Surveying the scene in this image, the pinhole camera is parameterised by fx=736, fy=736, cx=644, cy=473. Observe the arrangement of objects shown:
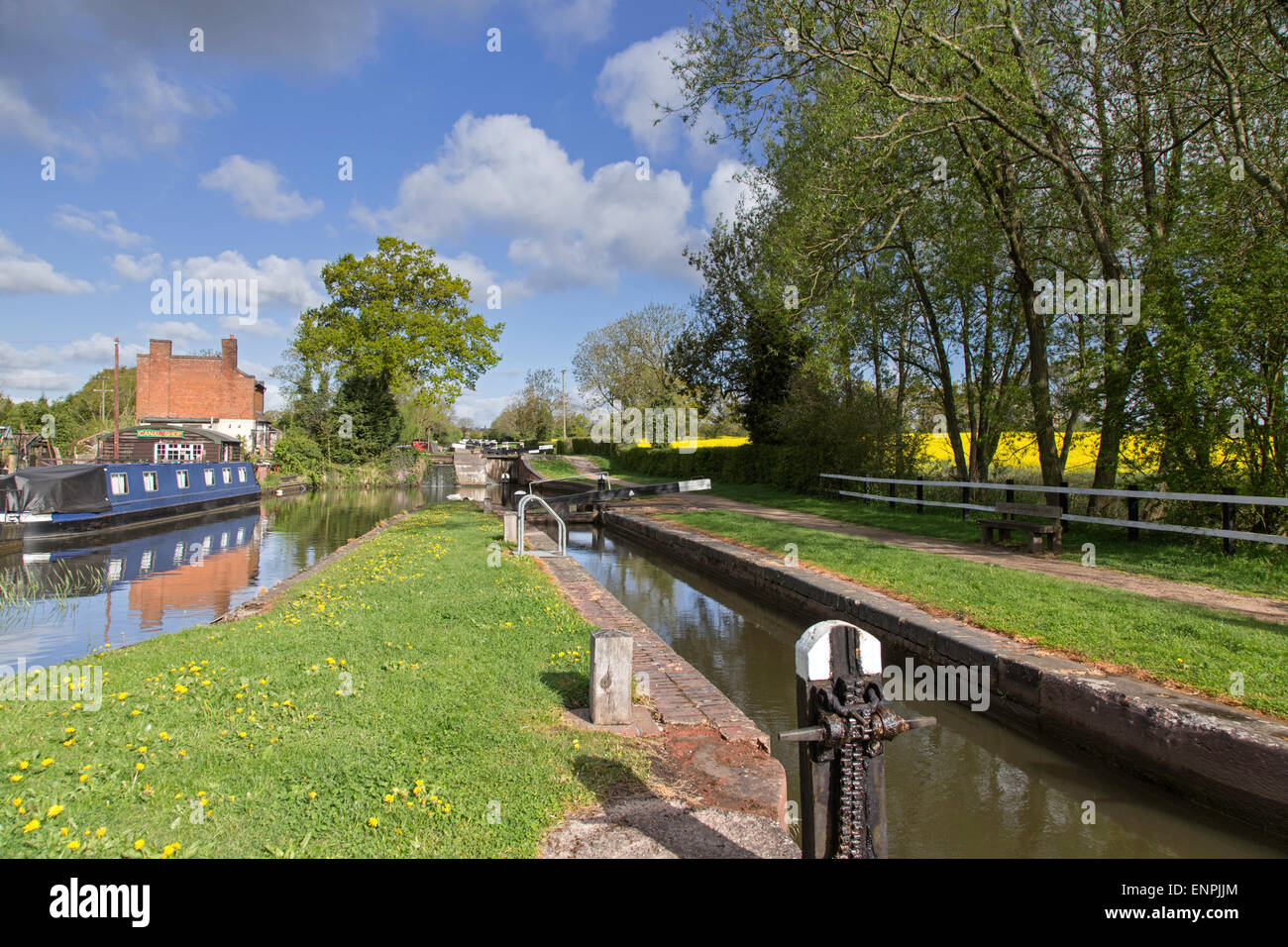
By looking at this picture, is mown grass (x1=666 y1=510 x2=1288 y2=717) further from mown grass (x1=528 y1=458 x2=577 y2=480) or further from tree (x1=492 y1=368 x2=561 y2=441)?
tree (x1=492 y1=368 x2=561 y2=441)

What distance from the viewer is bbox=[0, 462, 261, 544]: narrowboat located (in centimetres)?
1728

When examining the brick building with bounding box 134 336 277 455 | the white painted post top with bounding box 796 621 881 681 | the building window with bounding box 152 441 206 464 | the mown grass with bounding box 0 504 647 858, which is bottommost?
the mown grass with bounding box 0 504 647 858

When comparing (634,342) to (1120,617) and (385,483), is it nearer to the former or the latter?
(385,483)

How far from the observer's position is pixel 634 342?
46688 millimetres

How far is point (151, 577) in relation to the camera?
13227mm

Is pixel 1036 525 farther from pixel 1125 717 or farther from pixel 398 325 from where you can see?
pixel 398 325

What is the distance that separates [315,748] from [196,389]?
46744 millimetres

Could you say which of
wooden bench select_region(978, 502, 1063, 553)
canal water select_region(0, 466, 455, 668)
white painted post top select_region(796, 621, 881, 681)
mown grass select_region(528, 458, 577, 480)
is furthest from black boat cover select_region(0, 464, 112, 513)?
white painted post top select_region(796, 621, 881, 681)

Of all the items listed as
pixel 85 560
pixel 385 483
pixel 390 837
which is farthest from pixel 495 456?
pixel 390 837

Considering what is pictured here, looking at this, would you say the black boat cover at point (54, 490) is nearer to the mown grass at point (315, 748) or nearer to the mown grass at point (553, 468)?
the mown grass at point (315, 748)

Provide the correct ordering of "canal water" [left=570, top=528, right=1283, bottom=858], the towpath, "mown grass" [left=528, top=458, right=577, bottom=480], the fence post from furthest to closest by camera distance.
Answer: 1. "mown grass" [left=528, top=458, right=577, bottom=480]
2. the fence post
3. the towpath
4. "canal water" [left=570, top=528, right=1283, bottom=858]

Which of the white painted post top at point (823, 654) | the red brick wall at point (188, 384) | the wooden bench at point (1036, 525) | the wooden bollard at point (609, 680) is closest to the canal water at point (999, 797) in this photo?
the white painted post top at point (823, 654)

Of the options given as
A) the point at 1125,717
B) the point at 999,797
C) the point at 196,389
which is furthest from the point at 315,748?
the point at 196,389

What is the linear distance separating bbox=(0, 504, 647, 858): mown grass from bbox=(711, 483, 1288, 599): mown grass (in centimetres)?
670
